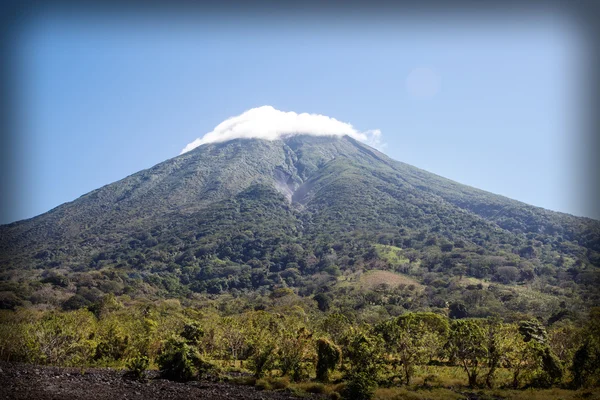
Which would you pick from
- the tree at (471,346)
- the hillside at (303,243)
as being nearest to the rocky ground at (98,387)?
the tree at (471,346)

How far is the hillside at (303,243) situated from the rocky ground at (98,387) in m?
34.1

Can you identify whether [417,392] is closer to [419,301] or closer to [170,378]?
[170,378]

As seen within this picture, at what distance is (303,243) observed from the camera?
105 metres

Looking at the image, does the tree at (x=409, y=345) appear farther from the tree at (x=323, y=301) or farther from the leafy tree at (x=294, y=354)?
the tree at (x=323, y=301)

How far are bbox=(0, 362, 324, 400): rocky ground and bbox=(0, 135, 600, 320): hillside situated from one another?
34.1 m

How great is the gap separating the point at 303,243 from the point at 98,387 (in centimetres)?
8777

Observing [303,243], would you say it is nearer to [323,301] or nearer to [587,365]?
[323,301]

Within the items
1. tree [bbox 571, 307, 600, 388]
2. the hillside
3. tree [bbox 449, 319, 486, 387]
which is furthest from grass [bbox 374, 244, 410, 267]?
tree [bbox 571, 307, 600, 388]

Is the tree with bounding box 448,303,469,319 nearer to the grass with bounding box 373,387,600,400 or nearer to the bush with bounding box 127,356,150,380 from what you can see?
the grass with bounding box 373,387,600,400

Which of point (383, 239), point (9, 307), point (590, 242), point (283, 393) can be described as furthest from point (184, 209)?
point (283, 393)

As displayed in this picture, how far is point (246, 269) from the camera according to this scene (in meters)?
91.3

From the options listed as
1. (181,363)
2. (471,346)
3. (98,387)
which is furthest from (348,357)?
(98,387)

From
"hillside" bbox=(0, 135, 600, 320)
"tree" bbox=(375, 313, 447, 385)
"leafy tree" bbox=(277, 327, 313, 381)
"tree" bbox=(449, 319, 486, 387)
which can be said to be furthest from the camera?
"hillside" bbox=(0, 135, 600, 320)

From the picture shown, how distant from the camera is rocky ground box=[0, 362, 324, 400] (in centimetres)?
1531
